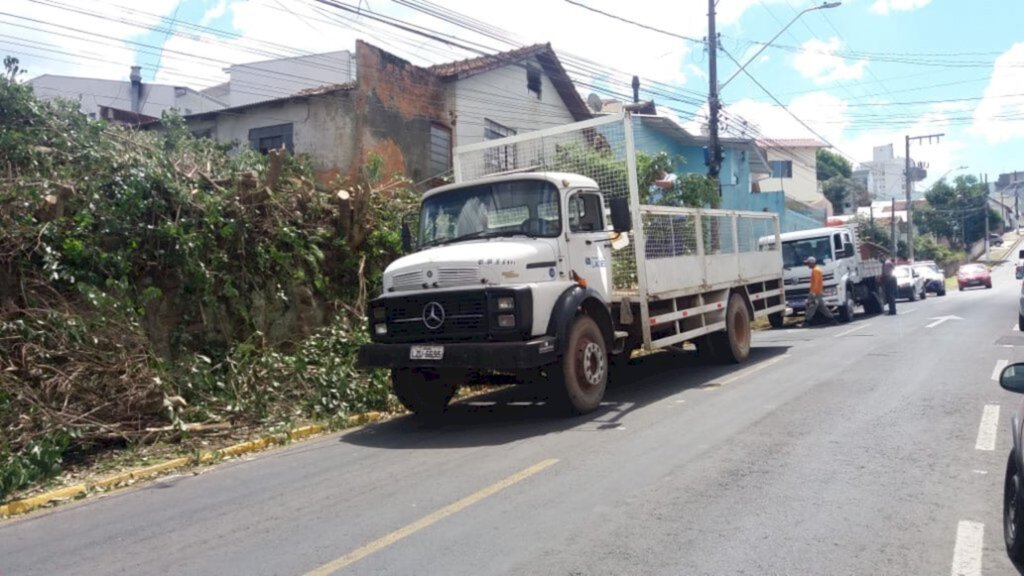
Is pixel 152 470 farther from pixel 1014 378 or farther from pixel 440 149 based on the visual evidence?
pixel 440 149

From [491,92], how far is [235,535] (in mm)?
20346

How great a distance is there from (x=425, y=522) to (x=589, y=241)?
4.97 meters

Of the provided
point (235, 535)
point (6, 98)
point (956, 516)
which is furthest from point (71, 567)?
point (6, 98)

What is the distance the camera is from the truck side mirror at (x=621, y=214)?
384 inches

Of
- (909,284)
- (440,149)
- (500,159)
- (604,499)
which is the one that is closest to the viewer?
(604,499)

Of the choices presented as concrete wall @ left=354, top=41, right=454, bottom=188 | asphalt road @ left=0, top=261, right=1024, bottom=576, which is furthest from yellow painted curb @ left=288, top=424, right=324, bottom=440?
concrete wall @ left=354, top=41, right=454, bottom=188

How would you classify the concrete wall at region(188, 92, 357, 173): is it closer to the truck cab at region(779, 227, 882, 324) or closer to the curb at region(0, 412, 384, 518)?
the truck cab at region(779, 227, 882, 324)

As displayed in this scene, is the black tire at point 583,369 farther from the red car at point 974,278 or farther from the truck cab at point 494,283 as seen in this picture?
the red car at point 974,278

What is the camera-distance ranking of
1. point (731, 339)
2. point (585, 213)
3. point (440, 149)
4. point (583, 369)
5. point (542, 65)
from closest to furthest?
point (583, 369) < point (585, 213) < point (731, 339) < point (440, 149) < point (542, 65)

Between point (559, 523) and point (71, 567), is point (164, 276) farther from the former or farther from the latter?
point (559, 523)

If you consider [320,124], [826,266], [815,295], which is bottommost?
[815,295]

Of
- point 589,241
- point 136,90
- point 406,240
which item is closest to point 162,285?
point 406,240

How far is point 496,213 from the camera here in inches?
384

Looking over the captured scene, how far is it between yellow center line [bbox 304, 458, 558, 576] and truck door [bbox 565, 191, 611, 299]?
303 centimetres
